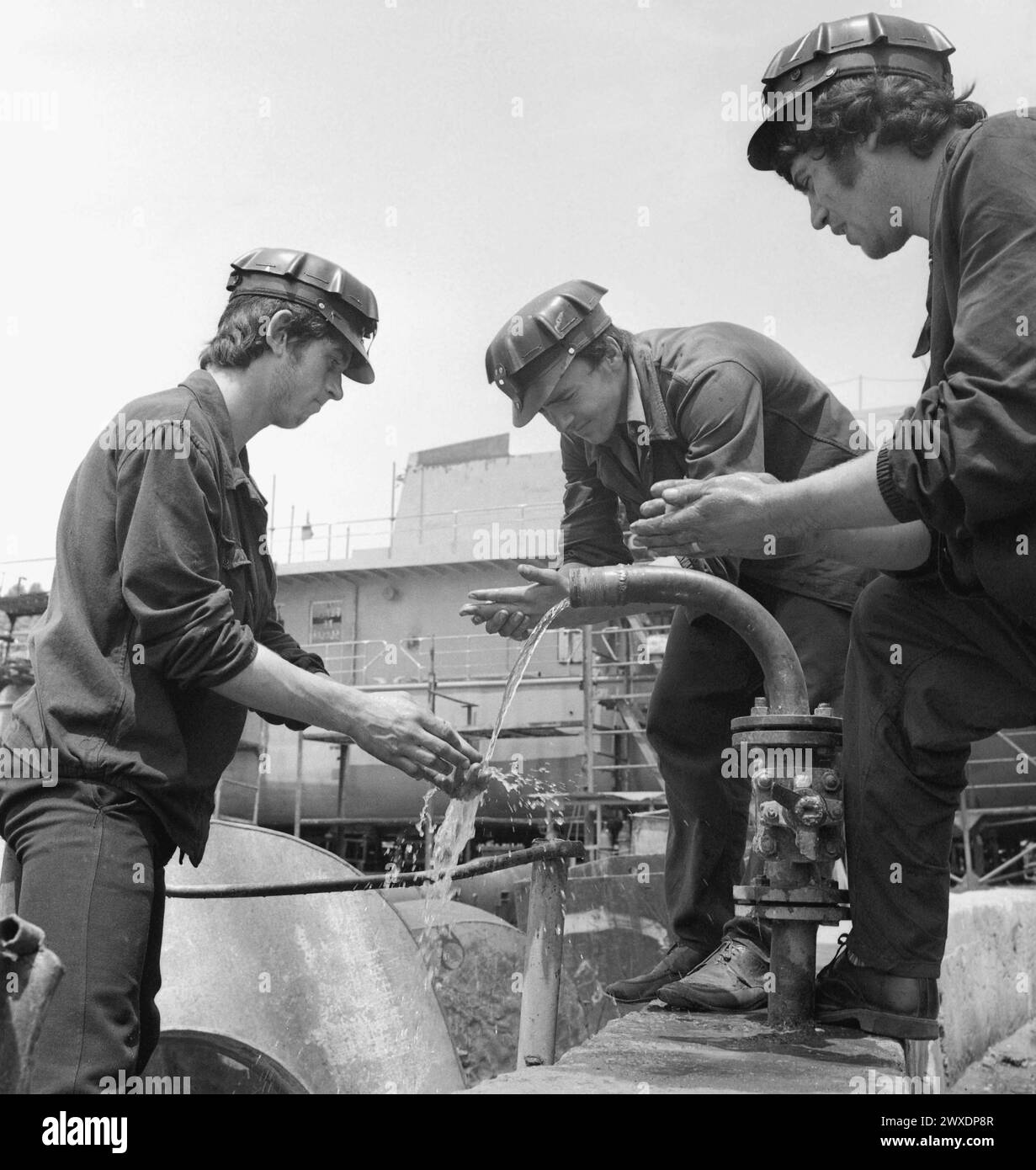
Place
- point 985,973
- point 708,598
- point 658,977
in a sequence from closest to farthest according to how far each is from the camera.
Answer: point 708,598, point 658,977, point 985,973

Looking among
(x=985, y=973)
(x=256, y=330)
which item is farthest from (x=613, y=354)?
(x=985, y=973)

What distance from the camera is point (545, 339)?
10.5 feet

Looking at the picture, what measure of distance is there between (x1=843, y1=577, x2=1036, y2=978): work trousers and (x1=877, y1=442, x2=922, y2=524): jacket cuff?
324 mm

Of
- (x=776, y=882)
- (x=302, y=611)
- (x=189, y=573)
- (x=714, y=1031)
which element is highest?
(x=302, y=611)

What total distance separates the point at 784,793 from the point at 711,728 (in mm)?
834

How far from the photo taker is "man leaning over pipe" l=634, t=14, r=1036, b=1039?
179cm

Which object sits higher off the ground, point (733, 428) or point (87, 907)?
point (733, 428)

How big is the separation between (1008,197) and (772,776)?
1.05 metres

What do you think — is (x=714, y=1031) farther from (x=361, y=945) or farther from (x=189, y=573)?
(x=361, y=945)

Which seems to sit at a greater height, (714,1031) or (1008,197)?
(1008,197)

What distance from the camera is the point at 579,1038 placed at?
555 cm

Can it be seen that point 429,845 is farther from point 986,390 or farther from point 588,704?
point 588,704
